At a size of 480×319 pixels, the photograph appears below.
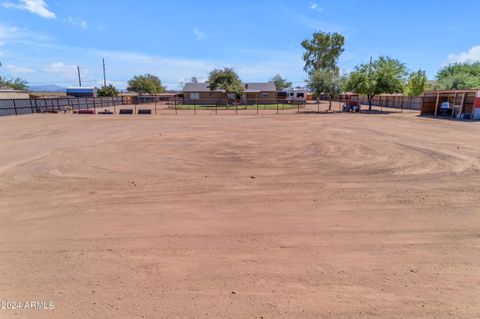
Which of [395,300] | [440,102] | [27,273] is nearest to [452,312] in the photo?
[395,300]

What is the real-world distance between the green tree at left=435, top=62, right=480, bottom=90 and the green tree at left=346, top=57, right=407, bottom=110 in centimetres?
872

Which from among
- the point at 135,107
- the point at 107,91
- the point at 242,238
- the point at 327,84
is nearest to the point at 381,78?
the point at 327,84

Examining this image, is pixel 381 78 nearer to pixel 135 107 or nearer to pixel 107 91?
pixel 135 107

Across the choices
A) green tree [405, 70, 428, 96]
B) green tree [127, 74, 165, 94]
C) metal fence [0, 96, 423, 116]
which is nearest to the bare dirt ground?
metal fence [0, 96, 423, 116]

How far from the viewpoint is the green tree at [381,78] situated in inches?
1550

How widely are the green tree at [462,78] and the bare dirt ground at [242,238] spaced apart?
3958 centimetres

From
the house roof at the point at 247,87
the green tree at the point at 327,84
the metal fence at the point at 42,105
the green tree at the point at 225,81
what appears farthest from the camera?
the house roof at the point at 247,87

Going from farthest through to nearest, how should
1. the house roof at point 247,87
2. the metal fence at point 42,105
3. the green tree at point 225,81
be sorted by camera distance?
the house roof at point 247,87 < the green tree at point 225,81 < the metal fence at point 42,105

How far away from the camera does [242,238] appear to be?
522 cm

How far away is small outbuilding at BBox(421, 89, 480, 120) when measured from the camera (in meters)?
28.5

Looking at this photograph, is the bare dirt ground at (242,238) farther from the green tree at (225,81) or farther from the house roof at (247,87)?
the house roof at (247,87)

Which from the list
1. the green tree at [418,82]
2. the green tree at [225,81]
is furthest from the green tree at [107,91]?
the green tree at [418,82]

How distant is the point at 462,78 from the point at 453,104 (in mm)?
15240

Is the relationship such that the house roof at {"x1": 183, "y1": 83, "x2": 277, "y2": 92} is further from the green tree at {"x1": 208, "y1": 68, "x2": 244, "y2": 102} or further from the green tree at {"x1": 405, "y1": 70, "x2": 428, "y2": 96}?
the green tree at {"x1": 405, "y1": 70, "x2": 428, "y2": 96}
